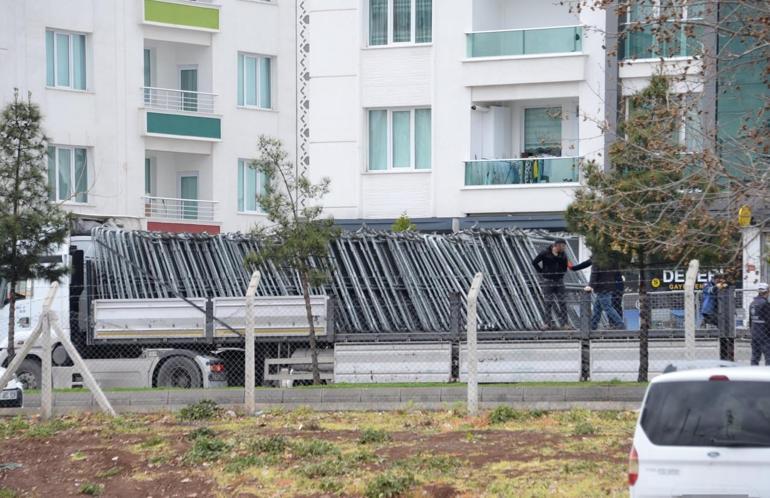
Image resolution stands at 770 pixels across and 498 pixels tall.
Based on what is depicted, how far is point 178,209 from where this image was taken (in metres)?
45.3

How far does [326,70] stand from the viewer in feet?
127

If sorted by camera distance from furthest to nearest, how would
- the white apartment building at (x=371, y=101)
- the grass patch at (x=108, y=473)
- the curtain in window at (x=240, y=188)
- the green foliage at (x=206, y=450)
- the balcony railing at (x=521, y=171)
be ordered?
1. the curtain in window at (x=240, y=188)
2. the white apartment building at (x=371, y=101)
3. the balcony railing at (x=521, y=171)
4. the green foliage at (x=206, y=450)
5. the grass patch at (x=108, y=473)

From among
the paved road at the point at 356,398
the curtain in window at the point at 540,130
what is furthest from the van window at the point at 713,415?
the curtain in window at the point at 540,130

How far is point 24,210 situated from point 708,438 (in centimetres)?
1832

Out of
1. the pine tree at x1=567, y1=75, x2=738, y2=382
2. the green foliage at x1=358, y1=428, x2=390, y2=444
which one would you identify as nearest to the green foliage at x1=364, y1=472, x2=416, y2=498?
the green foliage at x1=358, y1=428, x2=390, y2=444

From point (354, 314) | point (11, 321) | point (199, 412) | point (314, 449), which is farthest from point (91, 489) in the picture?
point (354, 314)

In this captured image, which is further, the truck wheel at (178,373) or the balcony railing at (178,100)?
the balcony railing at (178,100)

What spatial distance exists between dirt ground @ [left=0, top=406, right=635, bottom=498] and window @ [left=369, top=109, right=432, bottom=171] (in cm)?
1947

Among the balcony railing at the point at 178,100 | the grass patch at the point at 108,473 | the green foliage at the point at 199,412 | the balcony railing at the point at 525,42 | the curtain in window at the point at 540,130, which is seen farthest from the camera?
the balcony railing at the point at 178,100

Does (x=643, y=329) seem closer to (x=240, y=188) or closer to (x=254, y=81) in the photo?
(x=240, y=188)

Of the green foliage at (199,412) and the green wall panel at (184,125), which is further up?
the green wall panel at (184,125)

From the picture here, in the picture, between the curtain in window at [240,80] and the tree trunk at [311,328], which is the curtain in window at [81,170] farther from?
the tree trunk at [311,328]

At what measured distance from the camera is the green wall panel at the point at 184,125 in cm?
4406

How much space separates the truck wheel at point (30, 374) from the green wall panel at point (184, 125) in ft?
58.1
